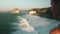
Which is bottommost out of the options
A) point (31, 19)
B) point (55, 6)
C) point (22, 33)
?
point (22, 33)

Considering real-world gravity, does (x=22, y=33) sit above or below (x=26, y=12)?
below

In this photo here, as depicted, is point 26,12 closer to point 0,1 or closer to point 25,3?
point 25,3

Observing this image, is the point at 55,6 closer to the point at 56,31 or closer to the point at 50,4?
the point at 50,4

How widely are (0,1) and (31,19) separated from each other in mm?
327

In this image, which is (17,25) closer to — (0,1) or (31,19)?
(31,19)

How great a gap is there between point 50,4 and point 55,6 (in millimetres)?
50

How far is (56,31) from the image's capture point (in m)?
1.24

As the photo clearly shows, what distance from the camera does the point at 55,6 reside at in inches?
51.0

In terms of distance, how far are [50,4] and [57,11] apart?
3.6 inches

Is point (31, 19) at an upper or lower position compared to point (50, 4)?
lower

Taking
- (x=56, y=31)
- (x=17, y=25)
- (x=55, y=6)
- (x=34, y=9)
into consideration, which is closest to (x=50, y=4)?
(x=55, y=6)

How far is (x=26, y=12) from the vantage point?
1286mm

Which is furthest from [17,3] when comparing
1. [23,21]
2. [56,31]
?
[56,31]

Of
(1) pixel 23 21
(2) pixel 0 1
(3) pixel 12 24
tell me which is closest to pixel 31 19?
(1) pixel 23 21
